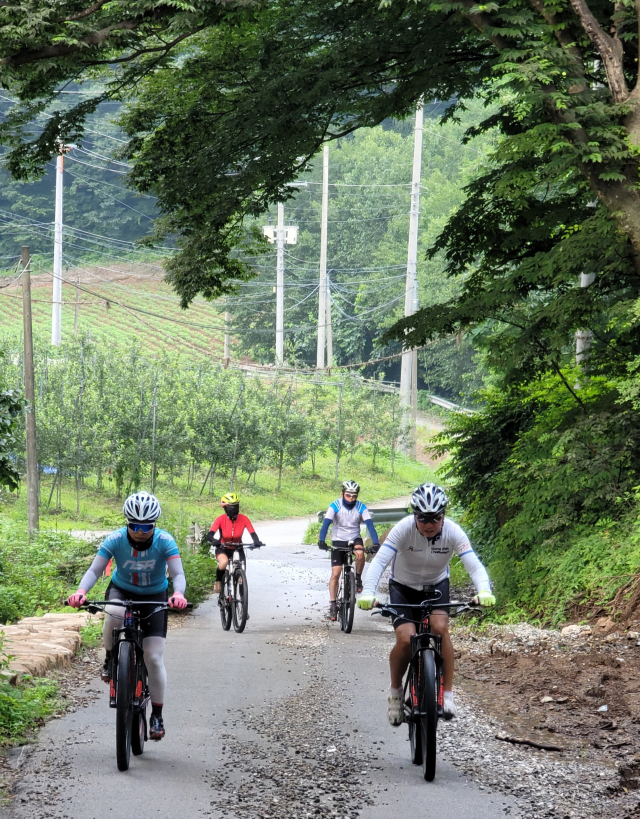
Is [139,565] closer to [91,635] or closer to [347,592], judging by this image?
[91,635]

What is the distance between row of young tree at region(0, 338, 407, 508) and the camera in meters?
36.6

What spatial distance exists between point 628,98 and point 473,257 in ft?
14.3

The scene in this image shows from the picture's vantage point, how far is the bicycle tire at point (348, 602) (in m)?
13.6

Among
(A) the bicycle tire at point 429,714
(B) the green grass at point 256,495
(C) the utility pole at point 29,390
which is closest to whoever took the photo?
(A) the bicycle tire at point 429,714

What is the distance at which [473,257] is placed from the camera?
15750mm

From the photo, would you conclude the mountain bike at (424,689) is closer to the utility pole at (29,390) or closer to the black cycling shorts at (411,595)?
the black cycling shorts at (411,595)

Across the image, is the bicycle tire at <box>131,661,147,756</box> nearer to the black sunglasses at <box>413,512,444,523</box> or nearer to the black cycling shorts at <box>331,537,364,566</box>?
the black sunglasses at <box>413,512,444,523</box>

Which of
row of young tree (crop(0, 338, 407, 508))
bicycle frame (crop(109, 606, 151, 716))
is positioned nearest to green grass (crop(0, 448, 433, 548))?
row of young tree (crop(0, 338, 407, 508))

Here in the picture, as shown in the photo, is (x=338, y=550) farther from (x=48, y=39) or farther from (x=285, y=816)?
(x=285, y=816)

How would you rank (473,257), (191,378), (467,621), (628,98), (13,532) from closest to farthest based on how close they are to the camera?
1. (628,98)
2. (467,621)
3. (473,257)
4. (13,532)
5. (191,378)

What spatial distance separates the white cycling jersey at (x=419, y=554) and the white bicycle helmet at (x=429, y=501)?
0.88 feet

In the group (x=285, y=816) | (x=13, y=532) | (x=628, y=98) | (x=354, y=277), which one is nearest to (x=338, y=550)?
(x=628, y=98)

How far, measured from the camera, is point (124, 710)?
6.39 metres

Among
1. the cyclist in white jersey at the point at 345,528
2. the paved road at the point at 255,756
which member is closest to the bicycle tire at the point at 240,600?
the cyclist in white jersey at the point at 345,528
